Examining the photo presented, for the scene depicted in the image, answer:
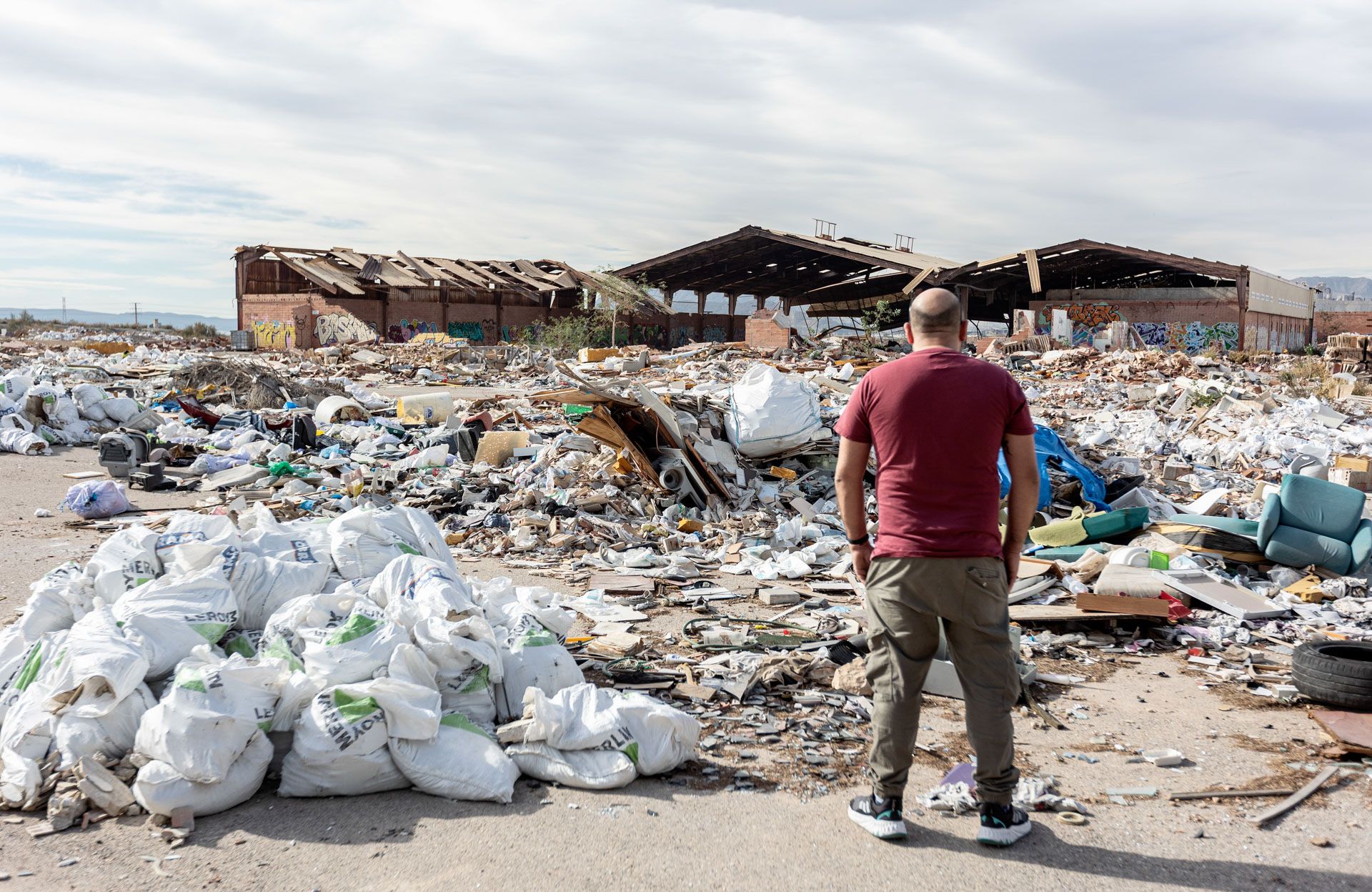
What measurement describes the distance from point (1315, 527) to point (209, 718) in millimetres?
7271

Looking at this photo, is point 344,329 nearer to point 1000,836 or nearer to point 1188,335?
point 1188,335

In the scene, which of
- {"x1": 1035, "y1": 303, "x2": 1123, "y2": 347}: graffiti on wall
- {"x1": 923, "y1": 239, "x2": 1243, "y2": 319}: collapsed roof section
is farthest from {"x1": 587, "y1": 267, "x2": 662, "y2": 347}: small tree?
{"x1": 1035, "y1": 303, "x2": 1123, "y2": 347}: graffiti on wall

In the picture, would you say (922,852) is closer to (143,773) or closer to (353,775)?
(353,775)

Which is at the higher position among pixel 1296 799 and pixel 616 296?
pixel 616 296

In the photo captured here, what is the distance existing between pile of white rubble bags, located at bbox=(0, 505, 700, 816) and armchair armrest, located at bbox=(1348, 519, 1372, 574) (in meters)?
5.59

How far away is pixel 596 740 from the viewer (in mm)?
3424

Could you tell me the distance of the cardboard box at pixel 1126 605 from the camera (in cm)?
559

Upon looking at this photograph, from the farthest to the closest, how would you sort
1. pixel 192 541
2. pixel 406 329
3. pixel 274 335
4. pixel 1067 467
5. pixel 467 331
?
pixel 467 331
pixel 406 329
pixel 274 335
pixel 1067 467
pixel 192 541

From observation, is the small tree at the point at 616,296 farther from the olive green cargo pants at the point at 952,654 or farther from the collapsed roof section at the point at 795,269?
the olive green cargo pants at the point at 952,654

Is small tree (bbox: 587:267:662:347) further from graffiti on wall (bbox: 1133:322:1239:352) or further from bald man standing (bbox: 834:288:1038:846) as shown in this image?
bald man standing (bbox: 834:288:1038:846)

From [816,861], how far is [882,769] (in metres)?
0.36

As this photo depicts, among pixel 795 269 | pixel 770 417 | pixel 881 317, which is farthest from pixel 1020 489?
pixel 795 269

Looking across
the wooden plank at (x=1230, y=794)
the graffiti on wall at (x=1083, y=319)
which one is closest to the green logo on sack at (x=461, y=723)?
the wooden plank at (x=1230, y=794)

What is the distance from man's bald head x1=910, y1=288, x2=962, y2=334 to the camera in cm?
304
